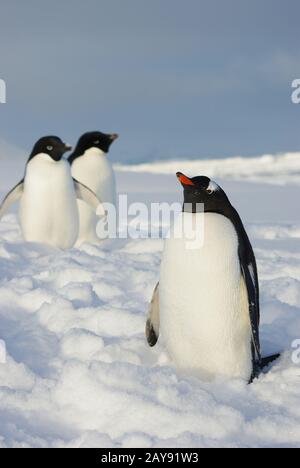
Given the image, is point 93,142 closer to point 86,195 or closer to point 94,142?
point 94,142

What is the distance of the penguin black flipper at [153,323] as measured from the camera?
3.54 m

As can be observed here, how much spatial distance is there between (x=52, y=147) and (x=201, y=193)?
4.35 m

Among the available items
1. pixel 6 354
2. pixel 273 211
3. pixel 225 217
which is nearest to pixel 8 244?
pixel 6 354

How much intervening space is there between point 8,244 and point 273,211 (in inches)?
275

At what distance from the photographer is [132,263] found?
6.10 meters

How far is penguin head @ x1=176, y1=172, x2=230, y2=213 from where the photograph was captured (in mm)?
3223

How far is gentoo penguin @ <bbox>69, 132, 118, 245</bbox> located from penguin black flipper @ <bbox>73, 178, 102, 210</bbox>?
0.49 m

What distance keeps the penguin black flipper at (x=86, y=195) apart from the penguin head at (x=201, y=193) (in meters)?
4.51

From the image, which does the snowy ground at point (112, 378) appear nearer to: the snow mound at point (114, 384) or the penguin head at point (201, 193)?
the snow mound at point (114, 384)

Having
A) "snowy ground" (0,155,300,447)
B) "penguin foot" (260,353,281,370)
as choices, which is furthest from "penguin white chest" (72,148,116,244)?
"penguin foot" (260,353,281,370)

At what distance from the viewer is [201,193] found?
10.6 ft
